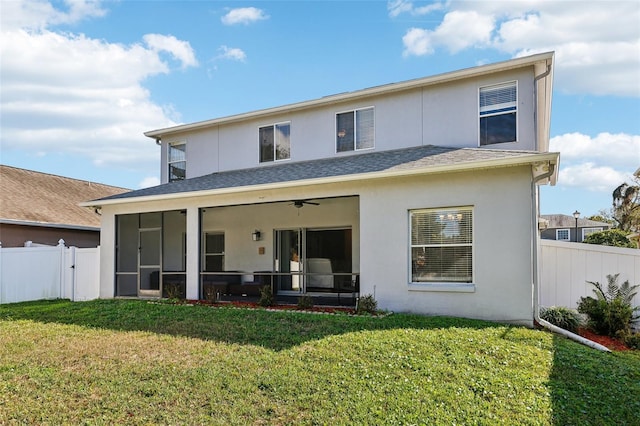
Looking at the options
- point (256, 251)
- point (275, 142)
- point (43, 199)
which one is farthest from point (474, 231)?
point (43, 199)

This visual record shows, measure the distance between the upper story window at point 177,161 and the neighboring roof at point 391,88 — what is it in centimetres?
57

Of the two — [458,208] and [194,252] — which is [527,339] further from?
[194,252]

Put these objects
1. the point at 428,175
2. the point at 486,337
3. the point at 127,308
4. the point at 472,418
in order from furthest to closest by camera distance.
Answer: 1. the point at 127,308
2. the point at 428,175
3. the point at 486,337
4. the point at 472,418

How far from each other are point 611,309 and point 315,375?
6.73 m

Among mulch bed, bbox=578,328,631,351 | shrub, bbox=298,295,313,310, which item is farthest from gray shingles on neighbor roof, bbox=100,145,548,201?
mulch bed, bbox=578,328,631,351

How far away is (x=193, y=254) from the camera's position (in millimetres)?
12938

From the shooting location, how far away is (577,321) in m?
9.31

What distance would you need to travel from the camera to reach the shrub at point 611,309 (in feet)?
30.0

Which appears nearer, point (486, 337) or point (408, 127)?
point (486, 337)

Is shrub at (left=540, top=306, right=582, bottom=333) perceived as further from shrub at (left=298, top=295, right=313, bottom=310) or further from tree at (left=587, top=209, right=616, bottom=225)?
tree at (left=587, top=209, right=616, bottom=225)

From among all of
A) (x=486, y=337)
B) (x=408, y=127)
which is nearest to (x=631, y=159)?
(x=408, y=127)

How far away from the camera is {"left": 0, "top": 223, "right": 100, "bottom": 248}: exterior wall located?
54.0 ft

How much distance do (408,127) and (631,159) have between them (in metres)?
25.8

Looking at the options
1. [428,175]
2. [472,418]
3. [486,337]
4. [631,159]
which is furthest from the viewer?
[631,159]
